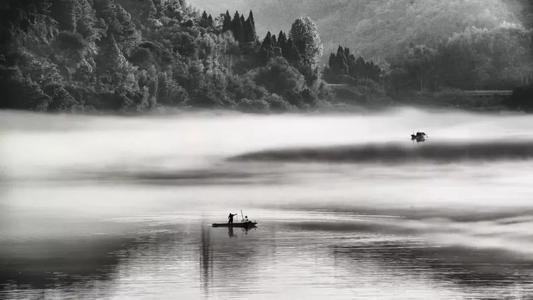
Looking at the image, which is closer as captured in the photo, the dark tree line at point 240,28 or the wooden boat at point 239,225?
the wooden boat at point 239,225

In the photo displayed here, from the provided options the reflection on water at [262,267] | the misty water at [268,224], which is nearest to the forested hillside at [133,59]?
the misty water at [268,224]

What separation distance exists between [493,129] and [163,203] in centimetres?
12354

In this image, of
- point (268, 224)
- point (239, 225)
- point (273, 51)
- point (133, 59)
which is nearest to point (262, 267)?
point (239, 225)

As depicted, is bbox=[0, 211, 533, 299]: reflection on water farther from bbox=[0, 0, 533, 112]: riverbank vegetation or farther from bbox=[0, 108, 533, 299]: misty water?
bbox=[0, 0, 533, 112]: riverbank vegetation

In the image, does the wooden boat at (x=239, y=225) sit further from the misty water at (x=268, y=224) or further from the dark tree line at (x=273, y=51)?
the dark tree line at (x=273, y=51)

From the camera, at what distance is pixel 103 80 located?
173 m

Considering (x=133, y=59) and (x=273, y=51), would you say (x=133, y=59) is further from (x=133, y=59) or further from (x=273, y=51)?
(x=273, y=51)

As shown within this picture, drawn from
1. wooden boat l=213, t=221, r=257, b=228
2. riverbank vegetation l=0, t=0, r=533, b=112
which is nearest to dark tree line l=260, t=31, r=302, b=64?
riverbank vegetation l=0, t=0, r=533, b=112

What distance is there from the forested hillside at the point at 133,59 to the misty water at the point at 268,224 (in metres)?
36.9

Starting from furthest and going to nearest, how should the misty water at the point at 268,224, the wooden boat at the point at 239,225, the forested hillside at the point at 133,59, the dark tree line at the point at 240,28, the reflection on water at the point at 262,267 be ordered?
the dark tree line at the point at 240,28, the forested hillside at the point at 133,59, the wooden boat at the point at 239,225, the misty water at the point at 268,224, the reflection on water at the point at 262,267

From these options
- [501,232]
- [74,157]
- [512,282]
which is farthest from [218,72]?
[512,282]

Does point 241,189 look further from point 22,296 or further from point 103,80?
point 103,80

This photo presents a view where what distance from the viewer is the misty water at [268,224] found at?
47.5 m

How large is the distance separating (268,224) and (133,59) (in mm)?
121303
